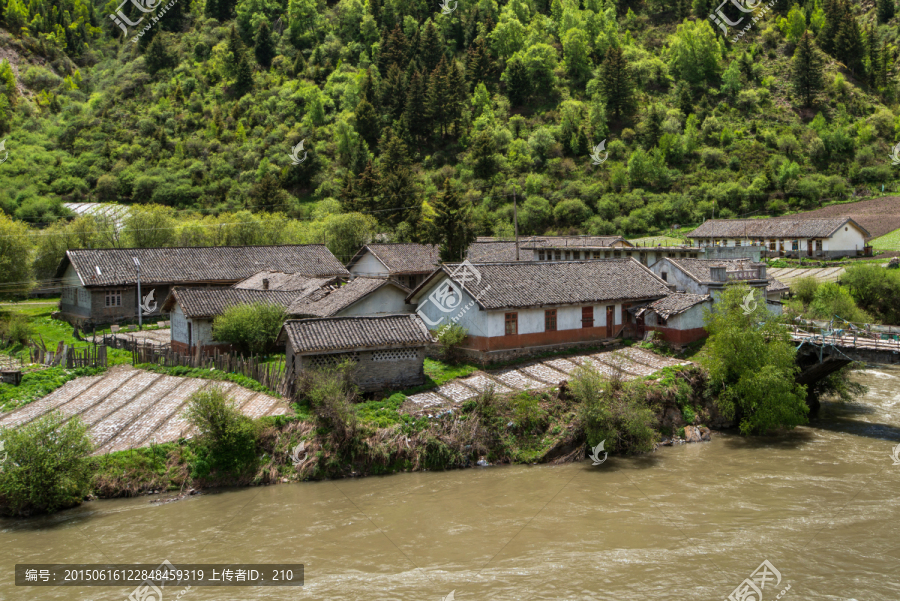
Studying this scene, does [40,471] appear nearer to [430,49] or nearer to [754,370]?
[754,370]

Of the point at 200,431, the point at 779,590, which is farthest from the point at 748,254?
the point at 200,431

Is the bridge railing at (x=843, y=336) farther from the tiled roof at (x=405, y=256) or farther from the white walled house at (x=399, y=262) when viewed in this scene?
the white walled house at (x=399, y=262)

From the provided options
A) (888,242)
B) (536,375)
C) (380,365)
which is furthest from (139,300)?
(888,242)

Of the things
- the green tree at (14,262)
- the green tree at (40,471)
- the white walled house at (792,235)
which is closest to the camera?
the green tree at (40,471)

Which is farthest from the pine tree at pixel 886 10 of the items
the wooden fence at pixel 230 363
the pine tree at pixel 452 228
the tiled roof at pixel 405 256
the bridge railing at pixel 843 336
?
the wooden fence at pixel 230 363

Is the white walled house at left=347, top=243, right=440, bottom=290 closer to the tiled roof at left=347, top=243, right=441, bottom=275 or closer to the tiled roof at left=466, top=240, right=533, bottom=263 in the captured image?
the tiled roof at left=347, top=243, right=441, bottom=275
